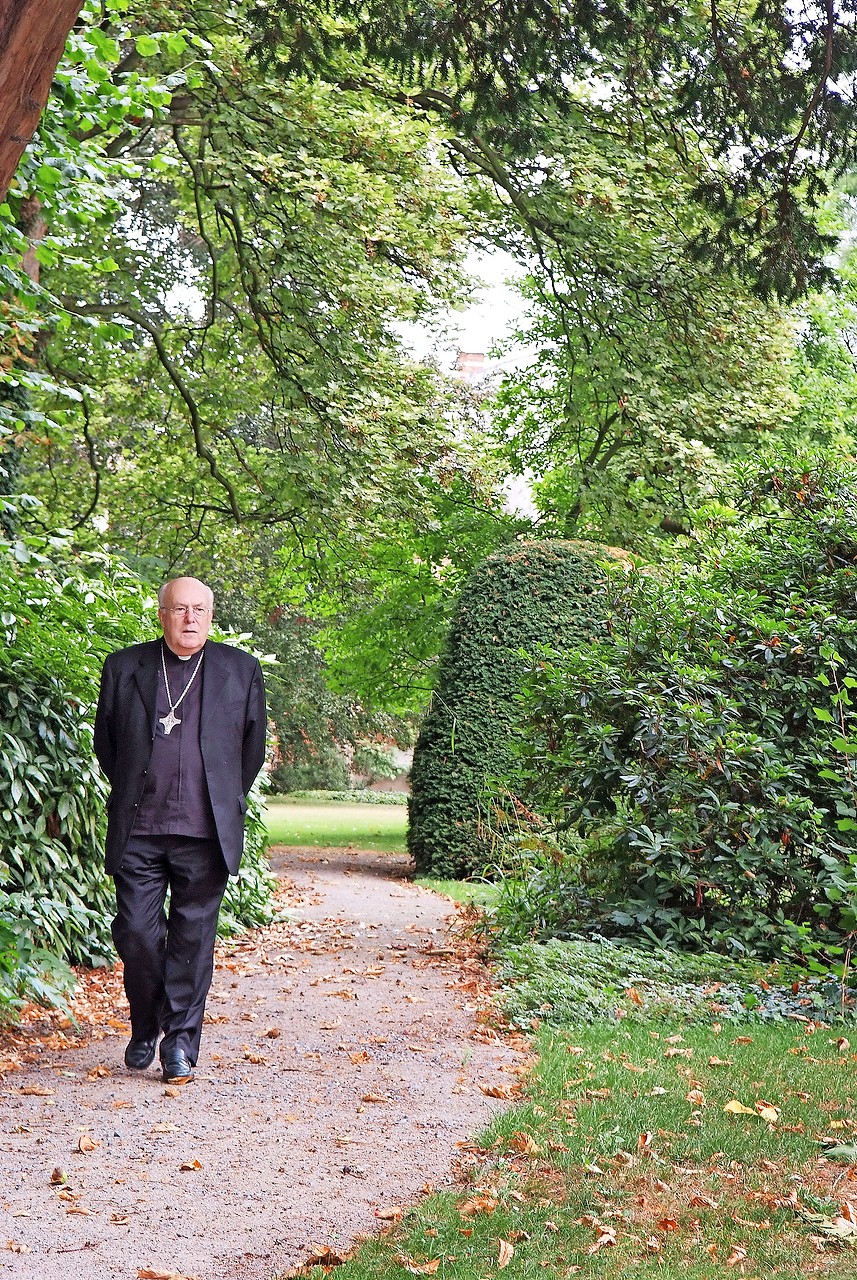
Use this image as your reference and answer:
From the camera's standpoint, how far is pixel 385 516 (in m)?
17.1

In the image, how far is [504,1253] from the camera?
3.70 metres

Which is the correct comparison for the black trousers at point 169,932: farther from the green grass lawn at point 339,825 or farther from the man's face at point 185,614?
the green grass lawn at point 339,825

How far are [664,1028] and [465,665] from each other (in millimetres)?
7946

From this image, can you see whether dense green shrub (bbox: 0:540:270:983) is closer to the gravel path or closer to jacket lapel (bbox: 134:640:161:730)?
the gravel path

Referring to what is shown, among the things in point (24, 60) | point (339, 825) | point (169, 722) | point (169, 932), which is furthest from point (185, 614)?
point (339, 825)

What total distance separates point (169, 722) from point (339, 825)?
2217 centimetres

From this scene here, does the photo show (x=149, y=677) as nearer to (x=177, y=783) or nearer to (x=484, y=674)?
(x=177, y=783)

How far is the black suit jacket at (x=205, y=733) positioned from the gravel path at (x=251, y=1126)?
3.33ft

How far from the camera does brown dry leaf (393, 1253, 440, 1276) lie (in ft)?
11.6

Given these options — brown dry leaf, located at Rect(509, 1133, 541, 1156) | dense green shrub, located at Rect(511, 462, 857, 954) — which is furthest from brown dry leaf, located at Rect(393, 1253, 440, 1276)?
dense green shrub, located at Rect(511, 462, 857, 954)

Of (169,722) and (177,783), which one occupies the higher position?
(169,722)

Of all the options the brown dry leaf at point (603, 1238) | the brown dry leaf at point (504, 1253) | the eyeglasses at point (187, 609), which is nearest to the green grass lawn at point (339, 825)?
the eyeglasses at point (187, 609)

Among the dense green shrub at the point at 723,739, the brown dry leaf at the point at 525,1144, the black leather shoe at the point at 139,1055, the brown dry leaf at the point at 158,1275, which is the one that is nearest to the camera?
the brown dry leaf at the point at 158,1275

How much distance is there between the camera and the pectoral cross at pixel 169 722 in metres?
5.71
